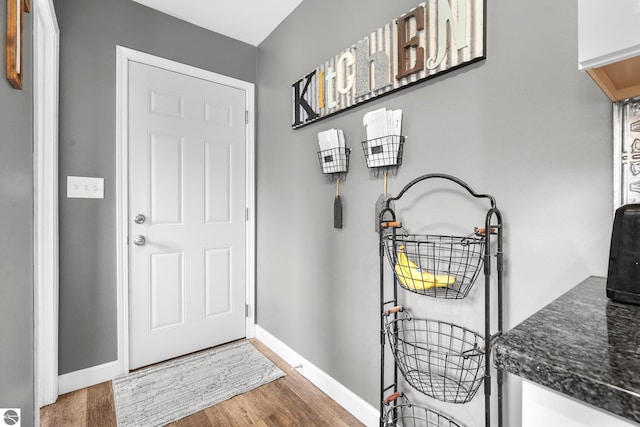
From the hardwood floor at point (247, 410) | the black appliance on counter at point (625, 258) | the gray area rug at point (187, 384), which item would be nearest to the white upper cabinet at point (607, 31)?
the black appliance on counter at point (625, 258)

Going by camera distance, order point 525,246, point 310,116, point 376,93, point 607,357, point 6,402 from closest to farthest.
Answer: point 607,357 → point 6,402 → point 525,246 → point 376,93 → point 310,116

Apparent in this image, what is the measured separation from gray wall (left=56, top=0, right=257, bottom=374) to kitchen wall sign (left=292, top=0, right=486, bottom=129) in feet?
4.57

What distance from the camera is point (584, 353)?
46 cm

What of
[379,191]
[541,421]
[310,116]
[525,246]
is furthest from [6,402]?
[310,116]

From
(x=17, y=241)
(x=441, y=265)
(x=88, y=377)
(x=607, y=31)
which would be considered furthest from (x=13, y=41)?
(x=88, y=377)

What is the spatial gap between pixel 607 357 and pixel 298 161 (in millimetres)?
1939

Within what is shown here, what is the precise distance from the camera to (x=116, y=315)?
2.11 meters

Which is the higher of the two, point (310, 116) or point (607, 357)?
point (310, 116)

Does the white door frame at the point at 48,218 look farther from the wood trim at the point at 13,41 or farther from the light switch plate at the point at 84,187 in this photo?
the wood trim at the point at 13,41

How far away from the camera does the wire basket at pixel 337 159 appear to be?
5.65ft

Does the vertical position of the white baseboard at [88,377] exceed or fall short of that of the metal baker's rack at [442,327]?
it falls short

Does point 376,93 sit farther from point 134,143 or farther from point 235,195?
point 134,143

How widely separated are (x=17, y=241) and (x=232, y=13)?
6.65ft

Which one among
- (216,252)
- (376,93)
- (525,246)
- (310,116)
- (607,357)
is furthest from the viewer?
(216,252)
